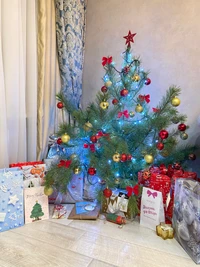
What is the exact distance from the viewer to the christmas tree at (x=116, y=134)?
0.99m

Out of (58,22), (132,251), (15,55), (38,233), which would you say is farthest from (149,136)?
(58,22)

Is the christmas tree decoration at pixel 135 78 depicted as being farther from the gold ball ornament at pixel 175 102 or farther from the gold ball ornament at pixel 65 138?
the gold ball ornament at pixel 65 138

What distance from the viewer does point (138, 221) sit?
1.03m

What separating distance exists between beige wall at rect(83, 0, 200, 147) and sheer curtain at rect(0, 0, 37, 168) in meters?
0.64

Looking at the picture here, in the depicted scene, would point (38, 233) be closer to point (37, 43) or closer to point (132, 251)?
point (132, 251)

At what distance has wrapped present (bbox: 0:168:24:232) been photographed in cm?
87

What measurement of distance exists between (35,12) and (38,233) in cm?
118

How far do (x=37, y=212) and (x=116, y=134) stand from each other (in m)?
0.55

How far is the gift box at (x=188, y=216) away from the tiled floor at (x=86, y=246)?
39 mm

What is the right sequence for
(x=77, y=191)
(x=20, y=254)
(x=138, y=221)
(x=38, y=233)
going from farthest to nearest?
(x=77, y=191) → (x=138, y=221) → (x=38, y=233) → (x=20, y=254)

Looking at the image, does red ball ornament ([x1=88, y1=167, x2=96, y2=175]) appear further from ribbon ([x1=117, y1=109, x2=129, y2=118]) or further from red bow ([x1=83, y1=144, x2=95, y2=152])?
ribbon ([x1=117, y1=109, x2=129, y2=118])

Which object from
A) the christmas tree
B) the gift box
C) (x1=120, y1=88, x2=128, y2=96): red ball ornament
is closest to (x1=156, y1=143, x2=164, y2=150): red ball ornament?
the christmas tree

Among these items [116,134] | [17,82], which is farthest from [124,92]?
[17,82]

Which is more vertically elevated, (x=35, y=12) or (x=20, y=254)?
(x=35, y=12)
